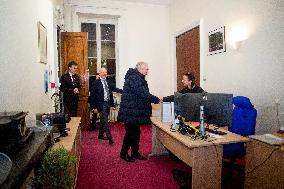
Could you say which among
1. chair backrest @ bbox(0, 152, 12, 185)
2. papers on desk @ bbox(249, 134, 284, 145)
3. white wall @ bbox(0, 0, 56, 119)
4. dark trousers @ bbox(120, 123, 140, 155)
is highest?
white wall @ bbox(0, 0, 56, 119)

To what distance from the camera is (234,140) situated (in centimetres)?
263

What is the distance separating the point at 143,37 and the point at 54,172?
6472mm

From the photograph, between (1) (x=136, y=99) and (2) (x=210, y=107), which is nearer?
(2) (x=210, y=107)

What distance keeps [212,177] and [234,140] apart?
0.47 m

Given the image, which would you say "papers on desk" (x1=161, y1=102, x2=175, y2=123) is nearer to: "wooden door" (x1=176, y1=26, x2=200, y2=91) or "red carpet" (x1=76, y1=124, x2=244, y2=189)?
"red carpet" (x1=76, y1=124, x2=244, y2=189)

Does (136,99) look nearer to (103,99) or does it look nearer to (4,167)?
(103,99)

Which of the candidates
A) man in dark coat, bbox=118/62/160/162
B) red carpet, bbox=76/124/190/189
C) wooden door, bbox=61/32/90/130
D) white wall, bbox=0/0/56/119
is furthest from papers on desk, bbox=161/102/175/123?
wooden door, bbox=61/32/90/130

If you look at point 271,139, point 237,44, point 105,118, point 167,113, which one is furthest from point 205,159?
point 105,118

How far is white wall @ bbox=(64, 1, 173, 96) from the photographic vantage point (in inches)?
287

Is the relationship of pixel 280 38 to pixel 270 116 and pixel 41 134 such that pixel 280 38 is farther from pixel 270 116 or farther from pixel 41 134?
pixel 41 134

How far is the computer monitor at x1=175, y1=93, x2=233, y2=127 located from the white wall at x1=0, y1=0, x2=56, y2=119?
6.23 feet

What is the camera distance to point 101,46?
7617 mm

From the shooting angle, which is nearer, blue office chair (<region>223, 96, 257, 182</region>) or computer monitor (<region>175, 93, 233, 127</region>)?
computer monitor (<region>175, 93, 233, 127</region>)

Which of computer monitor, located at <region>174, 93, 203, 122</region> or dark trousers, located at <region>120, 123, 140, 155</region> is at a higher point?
computer monitor, located at <region>174, 93, 203, 122</region>
